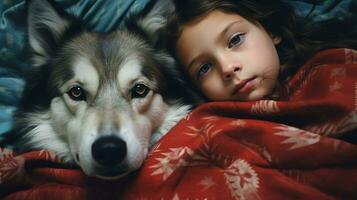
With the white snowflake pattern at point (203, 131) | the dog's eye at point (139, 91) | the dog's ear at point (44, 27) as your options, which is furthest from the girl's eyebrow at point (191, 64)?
the dog's ear at point (44, 27)

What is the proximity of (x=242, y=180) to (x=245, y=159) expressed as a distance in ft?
0.21

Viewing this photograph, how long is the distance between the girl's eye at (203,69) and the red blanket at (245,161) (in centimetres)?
27

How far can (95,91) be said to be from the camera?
52.7 inches

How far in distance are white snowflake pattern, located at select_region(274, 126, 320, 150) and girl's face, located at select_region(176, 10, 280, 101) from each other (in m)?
0.32

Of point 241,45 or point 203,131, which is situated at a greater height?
point 241,45

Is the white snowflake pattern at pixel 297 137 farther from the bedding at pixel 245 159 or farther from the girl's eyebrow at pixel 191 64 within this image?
the girl's eyebrow at pixel 191 64

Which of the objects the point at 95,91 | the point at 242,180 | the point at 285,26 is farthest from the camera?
the point at 285,26

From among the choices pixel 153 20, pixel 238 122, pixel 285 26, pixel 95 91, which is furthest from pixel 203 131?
pixel 285 26

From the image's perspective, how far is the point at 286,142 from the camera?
1138 mm

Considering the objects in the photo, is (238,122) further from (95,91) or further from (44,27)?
(44,27)

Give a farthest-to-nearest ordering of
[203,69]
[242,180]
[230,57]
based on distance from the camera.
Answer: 1. [203,69]
2. [230,57]
3. [242,180]

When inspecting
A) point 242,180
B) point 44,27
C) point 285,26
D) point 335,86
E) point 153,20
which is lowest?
point 242,180

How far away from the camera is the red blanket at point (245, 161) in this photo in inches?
43.3

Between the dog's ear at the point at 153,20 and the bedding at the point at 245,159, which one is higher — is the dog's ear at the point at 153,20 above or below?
above
